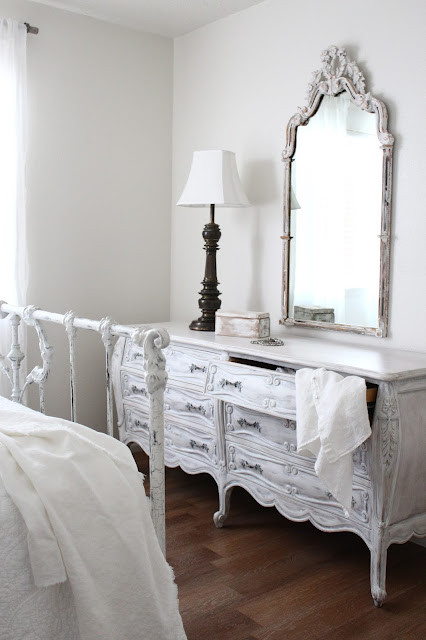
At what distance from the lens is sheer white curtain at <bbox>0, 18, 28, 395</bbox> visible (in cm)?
295

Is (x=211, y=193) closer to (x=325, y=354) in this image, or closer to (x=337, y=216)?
(x=337, y=216)

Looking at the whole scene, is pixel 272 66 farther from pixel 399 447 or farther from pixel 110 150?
pixel 399 447

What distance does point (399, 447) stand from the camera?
2.04m

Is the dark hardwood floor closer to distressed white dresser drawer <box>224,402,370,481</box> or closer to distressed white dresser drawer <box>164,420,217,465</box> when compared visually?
distressed white dresser drawer <box>164,420,217,465</box>

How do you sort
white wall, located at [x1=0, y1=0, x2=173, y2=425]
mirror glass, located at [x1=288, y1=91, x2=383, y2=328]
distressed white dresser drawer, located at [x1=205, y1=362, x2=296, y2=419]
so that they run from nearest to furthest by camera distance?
distressed white dresser drawer, located at [x1=205, y1=362, x2=296, y2=419]
mirror glass, located at [x1=288, y1=91, x2=383, y2=328]
white wall, located at [x1=0, y1=0, x2=173, y2=425]

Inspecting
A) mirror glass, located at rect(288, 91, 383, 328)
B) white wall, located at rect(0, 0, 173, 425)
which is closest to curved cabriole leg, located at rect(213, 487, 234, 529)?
mirror glass, located at rect(288, 91, 383, 328)

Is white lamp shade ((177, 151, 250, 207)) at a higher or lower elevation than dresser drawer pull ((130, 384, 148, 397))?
higher

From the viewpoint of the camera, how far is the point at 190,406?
2770mm

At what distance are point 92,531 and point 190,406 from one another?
54.3 inches

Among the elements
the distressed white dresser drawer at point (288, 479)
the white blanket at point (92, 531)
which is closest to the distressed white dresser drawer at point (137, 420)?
the distressed white dresser drawer at point (288, 479)

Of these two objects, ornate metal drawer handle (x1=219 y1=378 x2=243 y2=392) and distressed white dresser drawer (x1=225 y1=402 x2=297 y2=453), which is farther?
ornate metal drawer handle (x1=219 y1=378 x2=243 y2=392)

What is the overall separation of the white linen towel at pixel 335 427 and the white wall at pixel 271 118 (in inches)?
22.6

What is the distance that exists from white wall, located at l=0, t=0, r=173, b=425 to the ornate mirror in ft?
3.16

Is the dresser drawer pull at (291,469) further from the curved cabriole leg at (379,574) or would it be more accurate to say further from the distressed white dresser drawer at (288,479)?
the curved cabriole leg at (379,574)
